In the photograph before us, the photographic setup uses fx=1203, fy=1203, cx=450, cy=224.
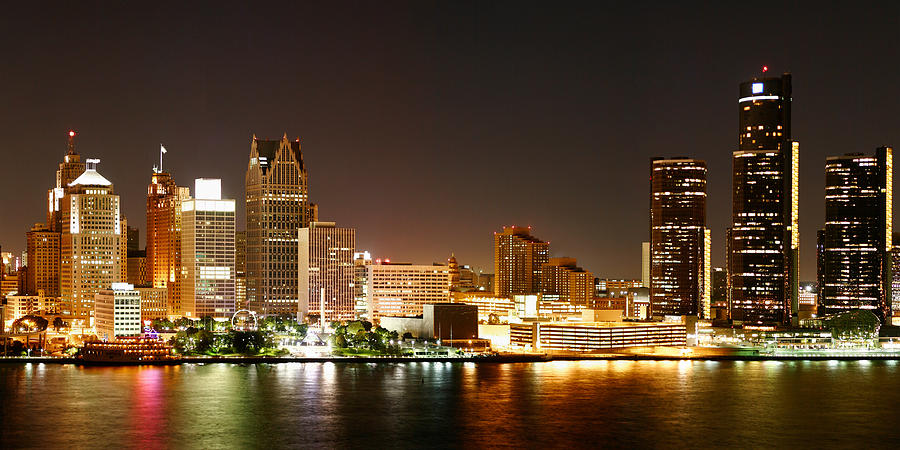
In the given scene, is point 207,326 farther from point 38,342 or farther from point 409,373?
point 409,373

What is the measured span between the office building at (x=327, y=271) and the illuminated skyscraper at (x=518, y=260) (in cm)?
4551

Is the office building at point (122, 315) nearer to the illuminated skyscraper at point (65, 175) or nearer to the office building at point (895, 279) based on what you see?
the illuminated skyscraper at point (65, 175)

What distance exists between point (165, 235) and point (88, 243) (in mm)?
12027

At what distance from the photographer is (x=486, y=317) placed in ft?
496

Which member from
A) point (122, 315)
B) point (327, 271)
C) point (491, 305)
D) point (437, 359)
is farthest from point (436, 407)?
point (491, 305)

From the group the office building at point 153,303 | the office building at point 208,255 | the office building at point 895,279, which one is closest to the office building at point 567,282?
the office building at point 895,279

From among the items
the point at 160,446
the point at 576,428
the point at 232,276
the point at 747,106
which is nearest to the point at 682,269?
the point at 747,106

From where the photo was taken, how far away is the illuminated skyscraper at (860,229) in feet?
514

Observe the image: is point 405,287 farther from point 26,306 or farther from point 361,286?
point 26,306

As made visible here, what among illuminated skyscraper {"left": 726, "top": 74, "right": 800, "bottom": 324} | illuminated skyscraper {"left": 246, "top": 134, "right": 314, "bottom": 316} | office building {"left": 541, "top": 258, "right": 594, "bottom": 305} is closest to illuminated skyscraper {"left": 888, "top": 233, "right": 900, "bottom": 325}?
illuminated skyscraper {"left": 726, "top": 74, "right": 800, "bottom": 324}

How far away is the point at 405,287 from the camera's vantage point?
147m

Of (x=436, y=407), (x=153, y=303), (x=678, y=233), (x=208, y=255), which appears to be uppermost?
(x=678, y=233)

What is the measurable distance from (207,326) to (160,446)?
65582 mm

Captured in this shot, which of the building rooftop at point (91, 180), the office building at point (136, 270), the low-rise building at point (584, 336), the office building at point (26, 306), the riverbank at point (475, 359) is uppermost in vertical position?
the building rooftop at point (91, 180)
